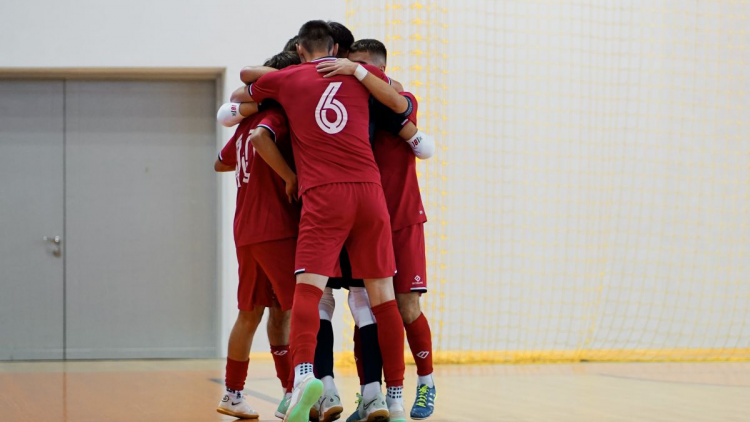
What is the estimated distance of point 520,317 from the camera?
24.6 ft

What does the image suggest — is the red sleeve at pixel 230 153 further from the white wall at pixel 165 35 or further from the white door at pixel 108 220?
the white door at pixel 108 220

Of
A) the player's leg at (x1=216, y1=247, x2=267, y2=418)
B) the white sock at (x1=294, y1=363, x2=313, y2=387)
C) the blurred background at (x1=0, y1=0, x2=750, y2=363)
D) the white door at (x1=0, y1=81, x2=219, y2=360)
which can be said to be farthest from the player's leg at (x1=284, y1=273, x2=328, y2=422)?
the white door at (x1=0, y1=81, x2=219, y2=360)

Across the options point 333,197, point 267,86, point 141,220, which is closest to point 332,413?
point 333,197

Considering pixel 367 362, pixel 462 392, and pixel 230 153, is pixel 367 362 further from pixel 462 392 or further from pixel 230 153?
pixel 462 392

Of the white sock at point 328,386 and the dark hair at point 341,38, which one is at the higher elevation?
the dark hair at point 341,38

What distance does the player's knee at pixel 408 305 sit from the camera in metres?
3.98

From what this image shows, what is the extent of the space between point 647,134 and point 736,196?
1004 millimetres

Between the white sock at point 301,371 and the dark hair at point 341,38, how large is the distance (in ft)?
4.84

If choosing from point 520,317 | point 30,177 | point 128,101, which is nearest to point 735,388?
point 520,317

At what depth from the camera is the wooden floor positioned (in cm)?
409

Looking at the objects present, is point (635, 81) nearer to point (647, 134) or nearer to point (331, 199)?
point (647, 134)

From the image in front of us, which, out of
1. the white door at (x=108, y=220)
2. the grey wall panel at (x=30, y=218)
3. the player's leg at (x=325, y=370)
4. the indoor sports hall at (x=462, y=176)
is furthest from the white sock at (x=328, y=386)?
the grey wall panel at (x=30, y=218)

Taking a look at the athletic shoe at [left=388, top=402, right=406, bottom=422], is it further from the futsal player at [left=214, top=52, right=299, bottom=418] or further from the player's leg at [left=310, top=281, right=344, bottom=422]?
the futsal player at [left=214, top=52, right=299, bottom=418]

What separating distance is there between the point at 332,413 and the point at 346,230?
2.61 feet
